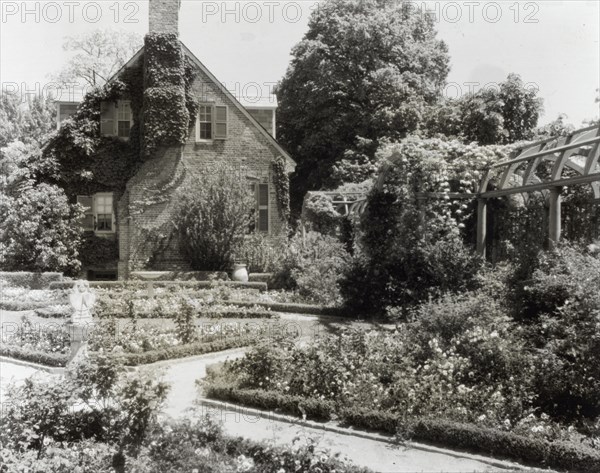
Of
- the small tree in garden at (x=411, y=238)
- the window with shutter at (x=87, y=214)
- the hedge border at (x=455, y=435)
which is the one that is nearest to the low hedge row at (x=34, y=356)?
the hedge border at (x=455, y=435)

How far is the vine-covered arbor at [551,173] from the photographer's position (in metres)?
10.8

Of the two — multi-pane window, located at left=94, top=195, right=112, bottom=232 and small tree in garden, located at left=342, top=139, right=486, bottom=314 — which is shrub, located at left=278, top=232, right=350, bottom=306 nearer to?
small tree in garden, located at left=342, top=139, right=486, bottom=314

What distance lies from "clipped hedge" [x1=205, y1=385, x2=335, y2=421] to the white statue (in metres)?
3.00

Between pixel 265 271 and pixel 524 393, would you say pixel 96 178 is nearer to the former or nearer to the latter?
pixel 265 271

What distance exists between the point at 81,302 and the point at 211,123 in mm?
15641

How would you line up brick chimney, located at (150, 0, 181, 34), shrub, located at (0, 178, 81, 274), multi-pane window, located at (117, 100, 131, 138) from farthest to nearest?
multi-pane window, located at (117, 100, 131, 138) < brick chimney, located at (150, 0, 181, 34) < shrub, located at (0, 178, 81, 274)

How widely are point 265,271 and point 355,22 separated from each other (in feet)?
48.2

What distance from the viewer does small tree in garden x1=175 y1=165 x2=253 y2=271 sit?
22.8 m

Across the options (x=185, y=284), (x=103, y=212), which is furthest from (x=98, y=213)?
(x=185, y=284)

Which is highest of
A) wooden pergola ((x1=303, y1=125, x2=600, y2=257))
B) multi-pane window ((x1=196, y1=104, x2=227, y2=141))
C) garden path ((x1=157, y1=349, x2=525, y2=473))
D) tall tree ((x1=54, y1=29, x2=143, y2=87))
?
tall tree ((x1=54, y1=29, x2=143, y2=87))

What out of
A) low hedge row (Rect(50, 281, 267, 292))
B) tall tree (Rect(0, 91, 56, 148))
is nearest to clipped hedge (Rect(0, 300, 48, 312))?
low hedge row (Rect(50, 281, 267, 292))

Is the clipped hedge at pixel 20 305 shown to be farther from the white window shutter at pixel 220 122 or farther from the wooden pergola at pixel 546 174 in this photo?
the white window shutter at pixel 220 122

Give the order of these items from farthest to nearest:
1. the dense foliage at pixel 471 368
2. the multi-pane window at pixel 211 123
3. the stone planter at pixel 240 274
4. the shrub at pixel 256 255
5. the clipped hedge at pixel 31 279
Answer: the multi-pane window at pixel 211 123
the shrub at pixel 256 255
the stone planter at pixel 240 274
the clipped hedge at pixel 31 279
the dense foliage at pixel 471 368

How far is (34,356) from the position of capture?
1155 centimetres
